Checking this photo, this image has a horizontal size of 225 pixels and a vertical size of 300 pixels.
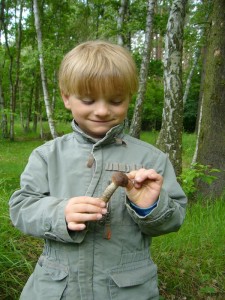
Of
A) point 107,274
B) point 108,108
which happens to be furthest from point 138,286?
point 108,108

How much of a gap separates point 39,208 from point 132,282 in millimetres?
554

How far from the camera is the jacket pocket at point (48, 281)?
60.7 inches

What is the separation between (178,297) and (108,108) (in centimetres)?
213

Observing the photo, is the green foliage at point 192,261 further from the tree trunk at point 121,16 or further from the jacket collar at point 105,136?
the tree trunk at point 121,16

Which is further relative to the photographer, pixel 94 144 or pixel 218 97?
pixel 218 97

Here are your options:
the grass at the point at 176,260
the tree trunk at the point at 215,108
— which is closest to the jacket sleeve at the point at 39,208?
the grass at the point at 176,260

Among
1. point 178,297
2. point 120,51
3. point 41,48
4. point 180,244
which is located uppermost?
point 41,48

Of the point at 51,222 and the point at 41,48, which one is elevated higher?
the point at 41,48

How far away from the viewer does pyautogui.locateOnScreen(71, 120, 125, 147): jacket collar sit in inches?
64.6

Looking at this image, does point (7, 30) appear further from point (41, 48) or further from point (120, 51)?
point (120, 51)

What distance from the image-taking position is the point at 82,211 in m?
1.33

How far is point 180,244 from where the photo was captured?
3.38 metres

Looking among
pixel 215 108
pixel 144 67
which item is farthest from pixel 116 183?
pixel 144 67

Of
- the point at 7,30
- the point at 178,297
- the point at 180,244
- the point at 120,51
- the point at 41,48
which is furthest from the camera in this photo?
the point at 7,30
